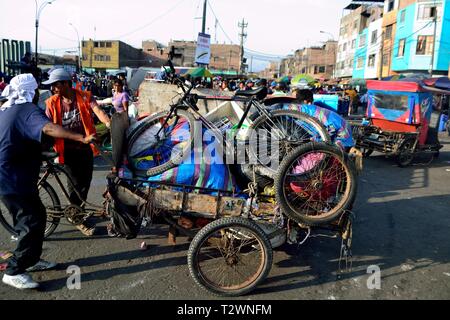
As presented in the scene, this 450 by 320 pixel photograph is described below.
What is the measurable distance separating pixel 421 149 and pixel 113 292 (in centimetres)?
971

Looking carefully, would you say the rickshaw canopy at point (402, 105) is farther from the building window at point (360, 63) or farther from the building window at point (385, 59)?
the building window at point (360, 63)

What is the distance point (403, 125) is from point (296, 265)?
846cm

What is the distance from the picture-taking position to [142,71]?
26.5 metres

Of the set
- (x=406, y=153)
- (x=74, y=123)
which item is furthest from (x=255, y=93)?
(x=406, y=153)

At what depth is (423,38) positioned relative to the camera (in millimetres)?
35125

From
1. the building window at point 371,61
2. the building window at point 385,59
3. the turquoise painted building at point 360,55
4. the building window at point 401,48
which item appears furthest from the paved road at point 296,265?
the turquoise painted building at point 360,55

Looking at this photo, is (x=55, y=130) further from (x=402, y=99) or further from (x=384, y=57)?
(x=384, y=57)

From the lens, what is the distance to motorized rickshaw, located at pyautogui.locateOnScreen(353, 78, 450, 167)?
1012 cm

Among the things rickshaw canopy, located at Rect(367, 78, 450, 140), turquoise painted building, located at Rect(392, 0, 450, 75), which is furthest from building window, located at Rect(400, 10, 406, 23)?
rickshaw canopy, located at Rect(367, 78, 450, 140)

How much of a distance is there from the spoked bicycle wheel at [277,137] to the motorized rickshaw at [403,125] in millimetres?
6622

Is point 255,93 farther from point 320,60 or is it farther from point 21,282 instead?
point 320,60

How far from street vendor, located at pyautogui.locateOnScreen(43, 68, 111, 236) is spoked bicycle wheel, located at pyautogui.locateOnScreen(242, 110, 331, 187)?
187cm

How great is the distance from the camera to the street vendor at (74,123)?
4547mm

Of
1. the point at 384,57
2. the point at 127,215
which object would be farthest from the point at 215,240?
the point at 384,57
